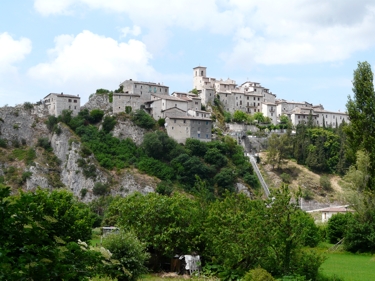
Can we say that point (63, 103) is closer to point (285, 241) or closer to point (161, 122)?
point (161, 122)

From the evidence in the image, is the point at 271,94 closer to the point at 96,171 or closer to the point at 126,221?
the point at 96,171

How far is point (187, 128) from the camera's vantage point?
82938 millimetres

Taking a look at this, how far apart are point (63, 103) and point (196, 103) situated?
25.3m

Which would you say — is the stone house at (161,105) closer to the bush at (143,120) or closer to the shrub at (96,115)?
the bush at (143,120)

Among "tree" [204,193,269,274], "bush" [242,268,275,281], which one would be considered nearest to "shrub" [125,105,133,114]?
"tree" [204,193,269,274]

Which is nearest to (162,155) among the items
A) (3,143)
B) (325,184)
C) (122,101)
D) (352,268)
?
(122,101)

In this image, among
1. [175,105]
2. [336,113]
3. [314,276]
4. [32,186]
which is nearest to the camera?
[314,276]

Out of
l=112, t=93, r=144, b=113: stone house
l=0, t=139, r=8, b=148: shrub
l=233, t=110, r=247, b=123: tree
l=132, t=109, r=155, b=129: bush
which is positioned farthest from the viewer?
l=233, t=110, r=247, b=123: tree

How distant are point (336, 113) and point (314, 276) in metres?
94.7

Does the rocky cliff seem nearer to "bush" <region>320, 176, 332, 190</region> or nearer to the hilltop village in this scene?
the hilltop village

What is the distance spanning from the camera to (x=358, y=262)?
101 ft

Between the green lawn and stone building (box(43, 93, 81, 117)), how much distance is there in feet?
198

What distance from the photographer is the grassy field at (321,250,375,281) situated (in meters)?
23.6

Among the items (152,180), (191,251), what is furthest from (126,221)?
(152,180)
